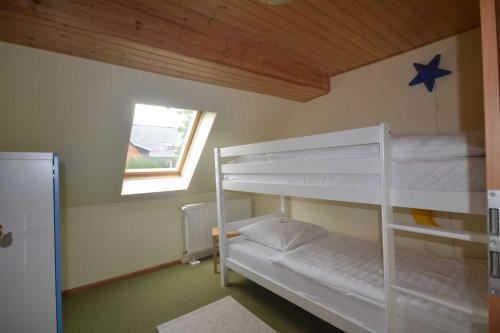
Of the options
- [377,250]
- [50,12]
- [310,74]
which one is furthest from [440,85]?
[50,12]

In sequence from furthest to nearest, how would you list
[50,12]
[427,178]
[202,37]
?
[202,37] < [50,12] < [427,178]

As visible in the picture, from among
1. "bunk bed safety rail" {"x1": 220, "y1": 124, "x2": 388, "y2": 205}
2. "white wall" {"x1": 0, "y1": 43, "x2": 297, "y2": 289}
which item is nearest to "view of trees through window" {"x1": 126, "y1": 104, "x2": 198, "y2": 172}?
"white wall" {"x1": 0, "y1": 43, "x2": 297, "y2": 289}

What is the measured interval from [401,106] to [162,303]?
3.09 m

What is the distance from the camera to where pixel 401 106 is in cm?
252

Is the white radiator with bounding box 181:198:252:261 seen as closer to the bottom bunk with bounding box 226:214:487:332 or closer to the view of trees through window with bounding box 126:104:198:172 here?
the view of trees through window with bounding box 126:104:198:172

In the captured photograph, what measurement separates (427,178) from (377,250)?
124 cm

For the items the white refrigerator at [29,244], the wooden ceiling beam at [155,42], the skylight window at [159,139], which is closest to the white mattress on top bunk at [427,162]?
the wooden ceiling beam at [155,42]

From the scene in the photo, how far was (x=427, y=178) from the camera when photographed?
119cm

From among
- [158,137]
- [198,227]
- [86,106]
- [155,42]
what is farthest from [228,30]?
[198,227]

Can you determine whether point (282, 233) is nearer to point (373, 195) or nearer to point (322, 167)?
point (322, 167)

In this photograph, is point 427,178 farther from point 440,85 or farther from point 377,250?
point 440,85

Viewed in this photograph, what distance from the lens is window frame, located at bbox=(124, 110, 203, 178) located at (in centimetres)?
315

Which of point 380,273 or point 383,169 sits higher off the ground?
point 383,169

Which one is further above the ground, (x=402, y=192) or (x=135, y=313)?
(x=402, y=192)
